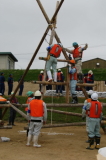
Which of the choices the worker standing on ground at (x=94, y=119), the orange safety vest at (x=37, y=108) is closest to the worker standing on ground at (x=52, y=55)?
the orange safety vest at (x=37, y=108)

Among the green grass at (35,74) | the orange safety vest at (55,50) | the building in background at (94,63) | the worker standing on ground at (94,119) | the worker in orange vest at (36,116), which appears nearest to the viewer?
the worker standing on ground at (94,119)

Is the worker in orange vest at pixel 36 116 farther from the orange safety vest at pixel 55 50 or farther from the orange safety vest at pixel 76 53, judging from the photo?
the orange safety vest at pixel 76 53

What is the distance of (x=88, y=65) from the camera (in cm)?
4378

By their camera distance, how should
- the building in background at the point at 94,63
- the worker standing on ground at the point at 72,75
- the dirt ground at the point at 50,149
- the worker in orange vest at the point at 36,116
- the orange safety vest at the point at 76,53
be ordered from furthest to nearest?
1. the building in background at the point at 94,63
2. the orange safety vest at the point at 76,53
3. the worker standing on ground at the point at 72,75
4. the worker in orange vest at the point at 36,116
5. the dirt ground at the point at 50,149

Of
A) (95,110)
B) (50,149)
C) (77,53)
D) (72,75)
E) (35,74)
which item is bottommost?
(50,149)

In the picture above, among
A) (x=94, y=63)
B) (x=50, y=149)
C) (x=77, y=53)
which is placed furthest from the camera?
(x=94, y=63)

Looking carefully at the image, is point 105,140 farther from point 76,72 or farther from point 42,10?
point 42,10

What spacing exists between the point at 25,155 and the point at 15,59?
112 feet

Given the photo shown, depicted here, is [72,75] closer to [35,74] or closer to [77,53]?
[77,53]

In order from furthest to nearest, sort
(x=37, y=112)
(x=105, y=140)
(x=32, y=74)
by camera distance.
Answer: (x=32, y=74) < (x=105, y=140) < (x=37, y=112)

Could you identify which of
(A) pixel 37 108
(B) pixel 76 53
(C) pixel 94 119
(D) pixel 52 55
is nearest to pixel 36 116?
(A) pixel 37 108

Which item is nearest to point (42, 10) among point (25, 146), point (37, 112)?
point (37, 112)

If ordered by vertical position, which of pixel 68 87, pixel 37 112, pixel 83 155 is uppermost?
pixel 68 87

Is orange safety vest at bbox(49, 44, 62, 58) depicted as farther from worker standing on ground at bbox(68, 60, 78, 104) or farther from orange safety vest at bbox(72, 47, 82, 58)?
orange safety vest at bbox(72, 47, 82, 58)
